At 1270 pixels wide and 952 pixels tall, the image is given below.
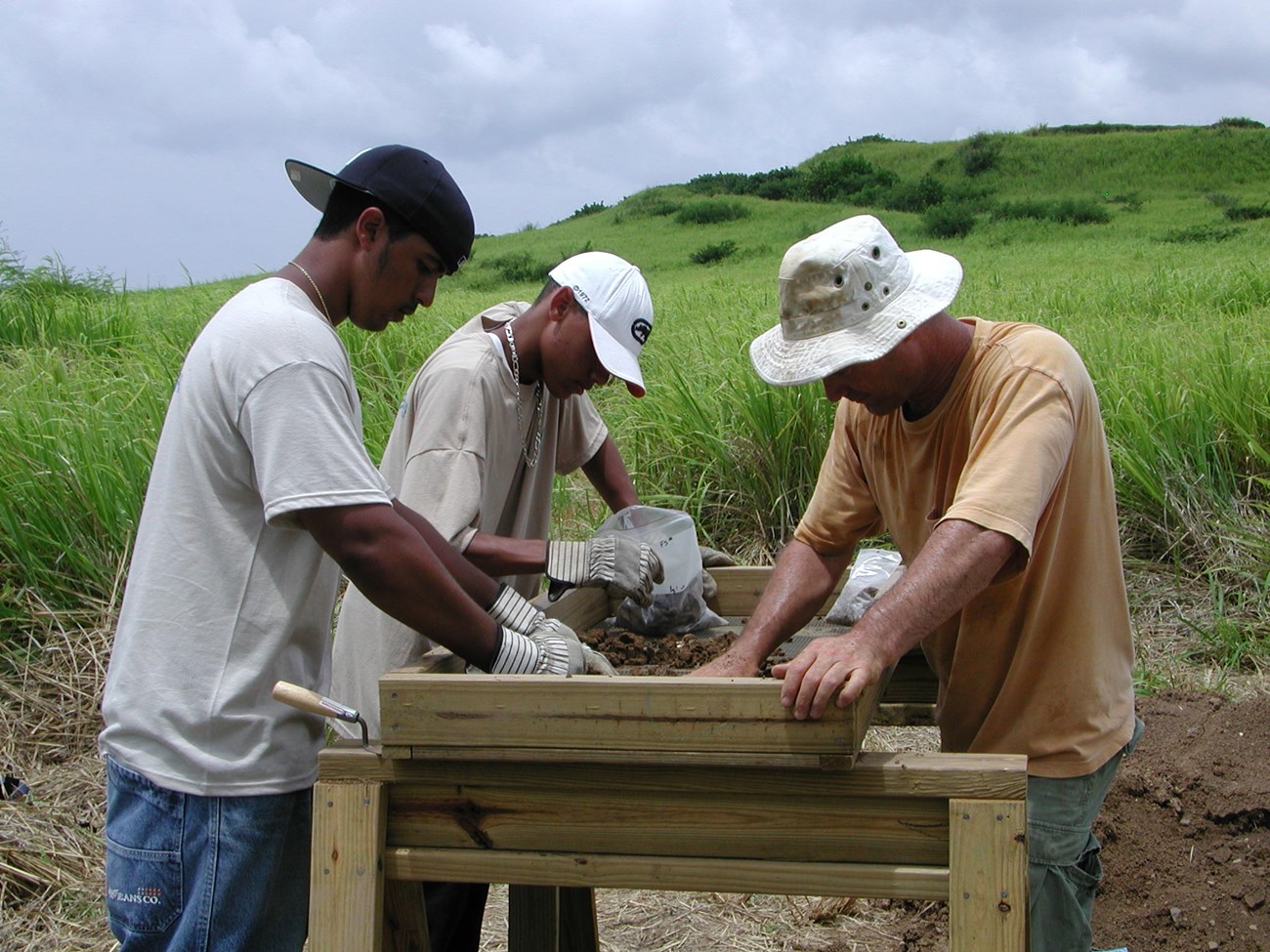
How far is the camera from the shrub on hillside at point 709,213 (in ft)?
73.9

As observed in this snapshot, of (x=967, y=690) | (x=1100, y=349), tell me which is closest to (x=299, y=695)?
(x=967, y=690)

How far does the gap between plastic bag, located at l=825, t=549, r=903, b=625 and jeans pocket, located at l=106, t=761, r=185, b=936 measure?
122 centimetres

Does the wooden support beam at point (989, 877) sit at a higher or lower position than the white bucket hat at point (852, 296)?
lower

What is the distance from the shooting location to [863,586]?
2.21 metres

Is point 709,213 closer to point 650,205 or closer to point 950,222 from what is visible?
point 650,205

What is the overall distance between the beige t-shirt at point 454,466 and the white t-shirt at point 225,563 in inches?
11.8

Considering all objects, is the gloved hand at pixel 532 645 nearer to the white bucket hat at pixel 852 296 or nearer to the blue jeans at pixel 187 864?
the blue jeans at pixel 187 864

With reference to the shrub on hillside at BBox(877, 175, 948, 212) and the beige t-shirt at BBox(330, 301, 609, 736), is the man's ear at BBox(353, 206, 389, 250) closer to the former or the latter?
the beige t-shirt at BBox(330, 301, 609, 736)

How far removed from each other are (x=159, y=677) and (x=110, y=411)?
140 inches

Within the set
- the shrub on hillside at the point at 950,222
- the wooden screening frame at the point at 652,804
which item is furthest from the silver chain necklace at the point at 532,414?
the shrub on hillside at the point at 950,222

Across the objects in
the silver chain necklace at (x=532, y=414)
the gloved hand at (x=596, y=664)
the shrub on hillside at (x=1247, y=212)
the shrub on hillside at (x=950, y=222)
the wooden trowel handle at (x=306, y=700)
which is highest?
the shrub on hillside at (x=950, y=222)

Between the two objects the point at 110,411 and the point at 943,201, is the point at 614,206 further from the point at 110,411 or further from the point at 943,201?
the point at 110,411

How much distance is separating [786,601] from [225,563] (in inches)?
37.7

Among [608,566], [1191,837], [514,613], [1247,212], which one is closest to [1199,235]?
[1247,212]
